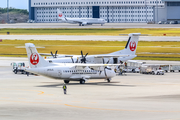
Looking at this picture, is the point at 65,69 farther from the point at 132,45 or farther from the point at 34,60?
the point at 132,45

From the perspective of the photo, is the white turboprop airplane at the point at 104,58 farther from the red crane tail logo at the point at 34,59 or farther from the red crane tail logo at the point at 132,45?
the red crane tail logo at the point at 34,59

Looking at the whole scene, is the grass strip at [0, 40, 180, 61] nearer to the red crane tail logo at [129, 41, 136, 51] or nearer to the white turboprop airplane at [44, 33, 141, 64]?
the red crane tail logo at [129, 41, 136, 51]

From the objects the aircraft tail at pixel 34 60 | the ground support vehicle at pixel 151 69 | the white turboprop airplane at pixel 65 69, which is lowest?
the ground support vehicle at pixel 151 69

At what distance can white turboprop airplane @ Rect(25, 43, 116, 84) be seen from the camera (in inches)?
2199

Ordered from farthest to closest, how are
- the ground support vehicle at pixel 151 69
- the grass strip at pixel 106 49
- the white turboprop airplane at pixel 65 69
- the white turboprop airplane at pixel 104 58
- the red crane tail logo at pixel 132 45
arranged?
the grass strip at pixel 106 49
the red crane tail logo at pixel 132 45
the ground support vehicle at pixel 151 69
the white turboprop airplane at pixel 104 58
the white turboprop airplane at pixel 65 69

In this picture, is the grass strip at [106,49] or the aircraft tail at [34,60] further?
the grass strip at [106,49]

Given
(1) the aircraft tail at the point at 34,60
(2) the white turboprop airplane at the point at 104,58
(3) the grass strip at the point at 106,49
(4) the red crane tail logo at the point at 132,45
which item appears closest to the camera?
(1) the aircraft tail at the point at 34,60

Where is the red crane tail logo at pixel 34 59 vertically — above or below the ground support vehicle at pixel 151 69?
above

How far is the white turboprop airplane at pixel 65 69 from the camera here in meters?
55.8

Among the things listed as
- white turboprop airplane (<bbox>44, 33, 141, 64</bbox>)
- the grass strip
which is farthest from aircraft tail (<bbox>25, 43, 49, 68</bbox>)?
the grass strip

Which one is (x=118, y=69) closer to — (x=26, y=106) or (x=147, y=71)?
(x=147, y=71)

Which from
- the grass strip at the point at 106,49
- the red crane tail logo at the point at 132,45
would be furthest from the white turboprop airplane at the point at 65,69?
the grass strip at the point at 106,49

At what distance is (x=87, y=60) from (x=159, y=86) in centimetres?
1820

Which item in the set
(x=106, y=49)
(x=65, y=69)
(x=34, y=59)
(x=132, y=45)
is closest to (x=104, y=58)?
(x=132, y=45)
